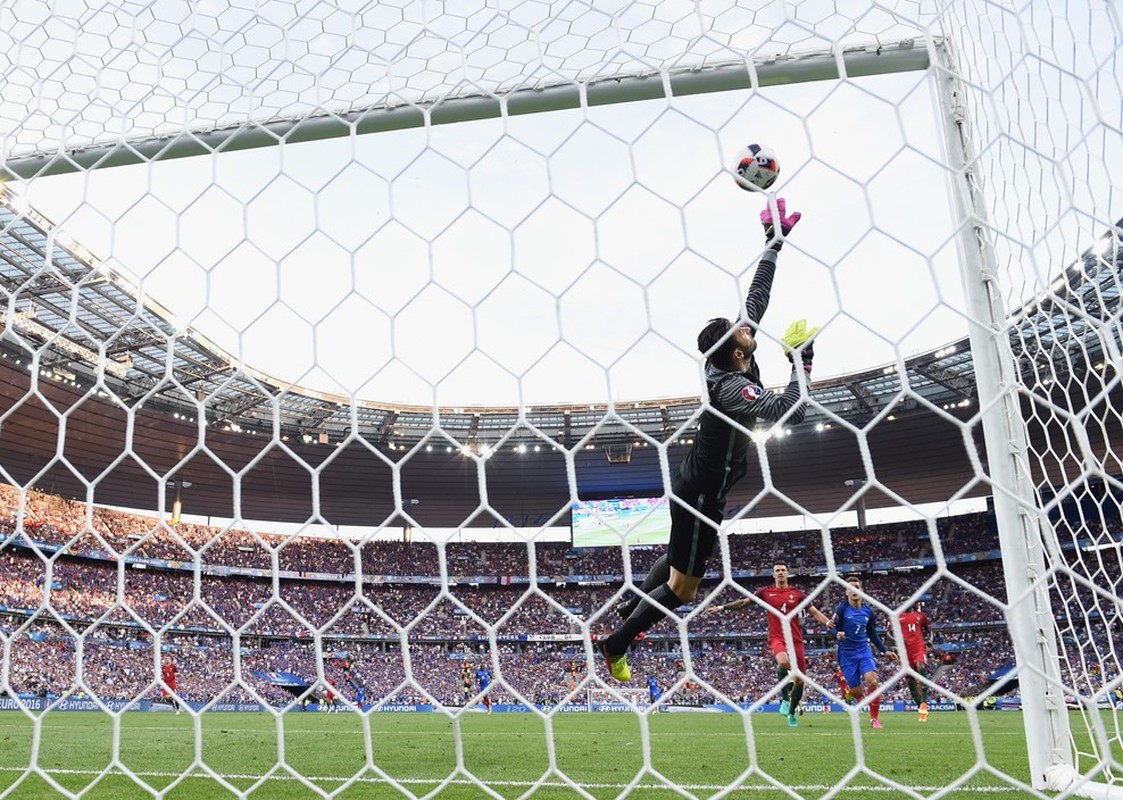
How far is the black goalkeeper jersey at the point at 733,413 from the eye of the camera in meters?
2.70

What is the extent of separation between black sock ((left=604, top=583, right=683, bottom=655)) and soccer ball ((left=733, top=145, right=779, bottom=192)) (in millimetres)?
1737

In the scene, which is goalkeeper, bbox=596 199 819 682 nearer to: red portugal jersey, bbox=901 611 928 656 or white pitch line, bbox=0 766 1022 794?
white pitch line, bbox=0 766 1022 794

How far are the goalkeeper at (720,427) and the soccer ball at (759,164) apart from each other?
17 centimetres

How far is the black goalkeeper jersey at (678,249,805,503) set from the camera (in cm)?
270

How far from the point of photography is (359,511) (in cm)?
3183

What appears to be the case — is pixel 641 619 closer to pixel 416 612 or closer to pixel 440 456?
pixel 440 456

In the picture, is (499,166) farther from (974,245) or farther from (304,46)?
(974,245)

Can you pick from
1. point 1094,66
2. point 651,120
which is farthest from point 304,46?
point 1094,66

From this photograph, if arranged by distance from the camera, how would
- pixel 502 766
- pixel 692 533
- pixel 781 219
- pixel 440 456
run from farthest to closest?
pixel 440 456 < pixel 502 766 < pixel 692 533 < pixel 781 219

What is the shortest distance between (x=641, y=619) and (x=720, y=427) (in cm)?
125

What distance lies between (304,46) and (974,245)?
2.42 meters

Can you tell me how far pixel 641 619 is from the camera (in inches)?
151

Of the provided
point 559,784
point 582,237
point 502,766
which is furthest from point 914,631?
point 582,237

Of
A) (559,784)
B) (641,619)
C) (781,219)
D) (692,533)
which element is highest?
(781,219)
